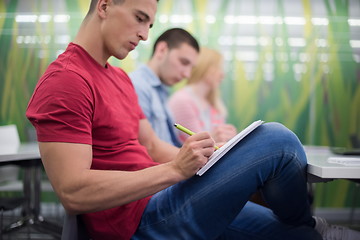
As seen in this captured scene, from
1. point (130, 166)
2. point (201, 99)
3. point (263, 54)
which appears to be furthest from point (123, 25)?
point (263, 54)

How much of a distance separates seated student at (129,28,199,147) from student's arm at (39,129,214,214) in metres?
1.25

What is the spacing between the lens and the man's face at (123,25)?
1.16 meters

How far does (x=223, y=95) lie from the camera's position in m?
4.30

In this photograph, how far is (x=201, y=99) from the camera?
10.2ft

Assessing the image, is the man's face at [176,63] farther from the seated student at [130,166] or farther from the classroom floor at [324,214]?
the classroom floor at [324,214]

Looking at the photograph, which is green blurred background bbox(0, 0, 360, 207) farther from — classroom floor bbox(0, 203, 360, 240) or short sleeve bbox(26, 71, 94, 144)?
short sleeve bbox(26, 71, 94, 144)

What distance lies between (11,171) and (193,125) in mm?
1517

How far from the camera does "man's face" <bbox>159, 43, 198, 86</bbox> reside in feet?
8.52

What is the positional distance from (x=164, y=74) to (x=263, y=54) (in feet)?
6.66

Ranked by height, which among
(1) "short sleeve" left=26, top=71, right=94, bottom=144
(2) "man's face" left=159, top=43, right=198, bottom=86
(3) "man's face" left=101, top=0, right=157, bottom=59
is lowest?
(1) "short sleeve" left=26, top=71, right=94, bottom=144

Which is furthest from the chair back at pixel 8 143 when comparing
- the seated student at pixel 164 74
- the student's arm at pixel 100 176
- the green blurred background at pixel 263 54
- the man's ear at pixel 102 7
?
the student's arm at pixel 100 176

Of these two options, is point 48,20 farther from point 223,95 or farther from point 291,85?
point 291,85

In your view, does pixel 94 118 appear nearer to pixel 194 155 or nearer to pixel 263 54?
pixel 194 155

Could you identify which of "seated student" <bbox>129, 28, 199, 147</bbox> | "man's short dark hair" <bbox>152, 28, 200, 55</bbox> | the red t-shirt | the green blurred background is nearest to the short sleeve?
the red t-shirt
